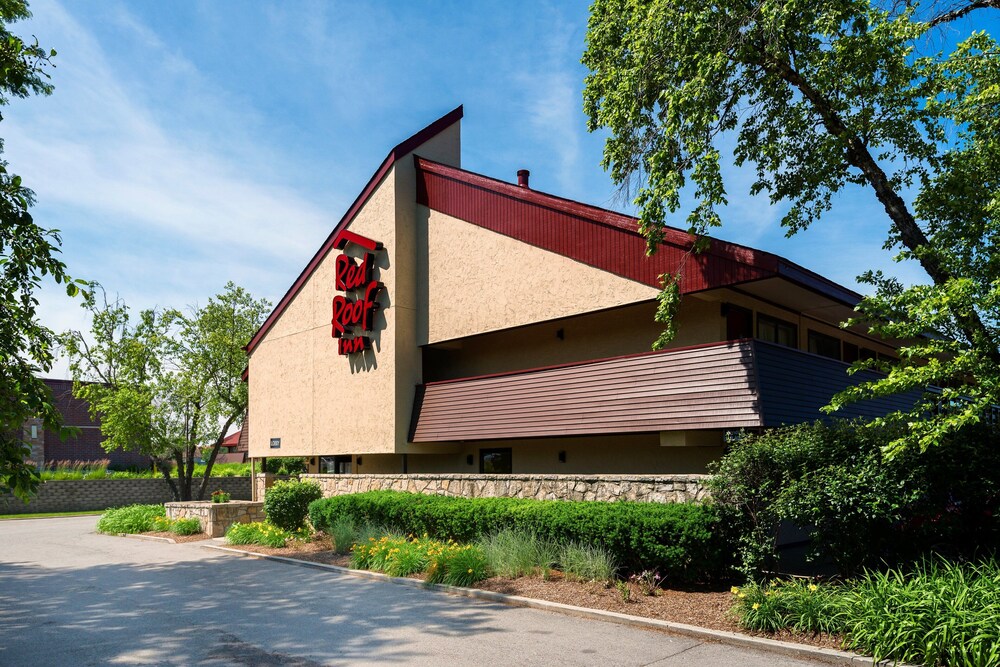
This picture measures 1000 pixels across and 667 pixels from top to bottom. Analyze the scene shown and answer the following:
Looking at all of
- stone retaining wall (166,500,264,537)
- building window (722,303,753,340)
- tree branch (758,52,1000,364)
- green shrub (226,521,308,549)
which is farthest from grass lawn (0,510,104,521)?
tree branch (758,52,1000,364)

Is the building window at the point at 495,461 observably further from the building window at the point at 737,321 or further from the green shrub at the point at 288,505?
the building window at the point at 737,321

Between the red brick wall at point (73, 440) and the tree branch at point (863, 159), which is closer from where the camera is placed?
the tree branch at point (863, 159)

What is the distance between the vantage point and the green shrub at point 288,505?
A: 1833cm

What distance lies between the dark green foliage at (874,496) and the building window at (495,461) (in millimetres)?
10756

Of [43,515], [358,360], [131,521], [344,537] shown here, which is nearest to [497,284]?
[358,360]

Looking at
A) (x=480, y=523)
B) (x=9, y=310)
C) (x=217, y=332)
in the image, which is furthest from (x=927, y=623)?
(x=217, y=332)

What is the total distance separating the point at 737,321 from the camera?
16156 mm

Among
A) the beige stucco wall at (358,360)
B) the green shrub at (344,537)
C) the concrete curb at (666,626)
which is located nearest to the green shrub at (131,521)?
the beige stucco wall at (358,360)

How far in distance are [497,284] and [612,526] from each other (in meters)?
8.92

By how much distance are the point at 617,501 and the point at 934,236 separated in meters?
6.57

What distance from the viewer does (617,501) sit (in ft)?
41.8

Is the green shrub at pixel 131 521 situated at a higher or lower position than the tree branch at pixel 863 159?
lower

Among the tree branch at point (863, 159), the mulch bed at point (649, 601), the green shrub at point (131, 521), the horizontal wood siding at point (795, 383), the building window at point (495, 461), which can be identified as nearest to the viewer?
the mulch bed at point (649, 601)

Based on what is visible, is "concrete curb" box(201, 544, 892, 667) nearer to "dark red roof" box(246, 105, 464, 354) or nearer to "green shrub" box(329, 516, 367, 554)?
"green shrub" box(329, 516, 367, 554)
